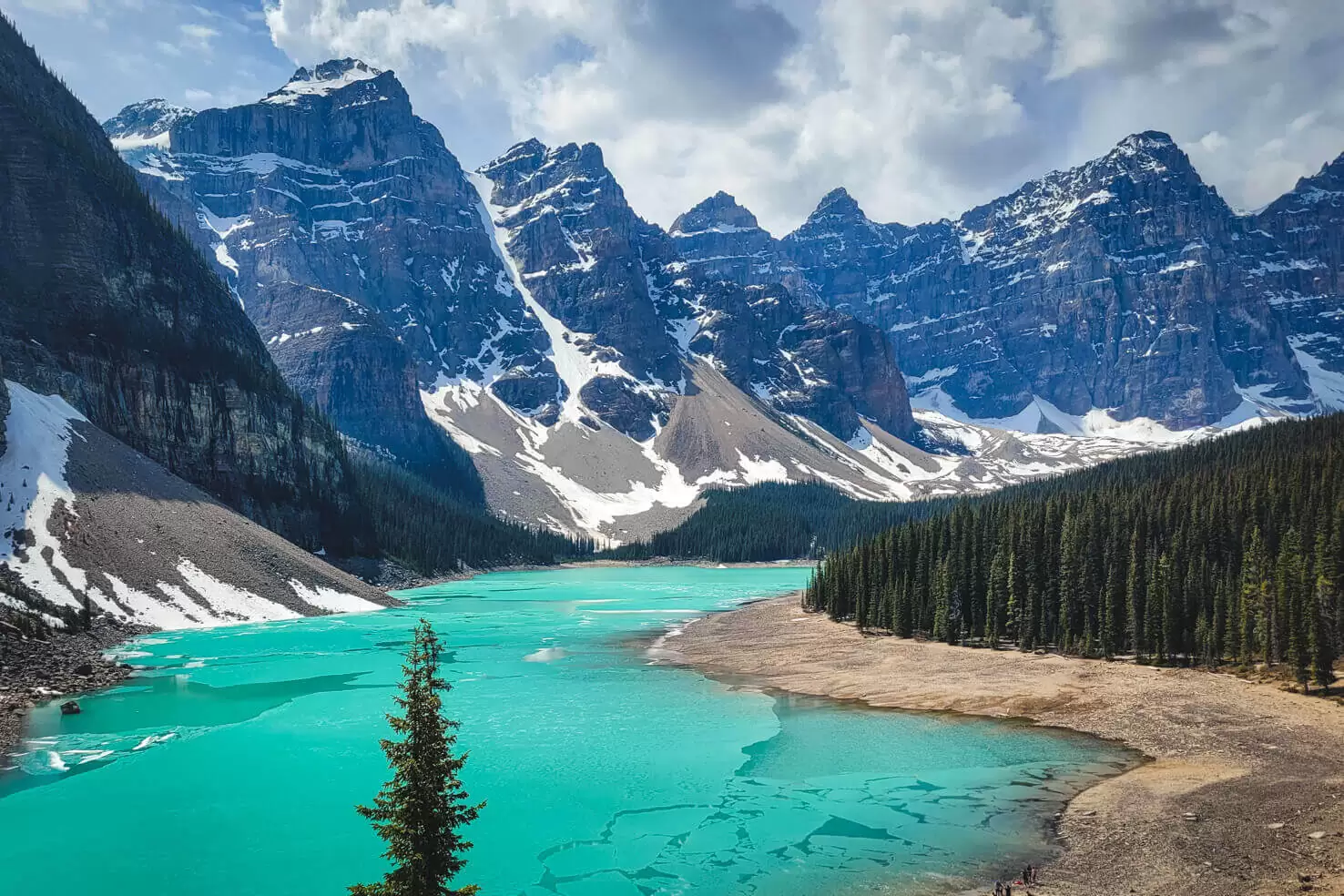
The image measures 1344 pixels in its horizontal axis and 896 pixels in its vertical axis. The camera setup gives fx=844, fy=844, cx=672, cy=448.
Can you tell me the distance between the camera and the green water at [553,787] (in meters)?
22.2

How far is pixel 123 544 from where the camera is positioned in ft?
252

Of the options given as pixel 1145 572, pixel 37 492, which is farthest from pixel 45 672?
pixel 1145 572

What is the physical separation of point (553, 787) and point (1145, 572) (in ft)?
156

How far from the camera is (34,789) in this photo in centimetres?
2859

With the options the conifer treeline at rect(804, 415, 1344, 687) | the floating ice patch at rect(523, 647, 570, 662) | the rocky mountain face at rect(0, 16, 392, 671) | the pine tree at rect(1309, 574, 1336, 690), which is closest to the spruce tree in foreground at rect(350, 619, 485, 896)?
the rocky mountain face at rect(0, 16, 392, 671)

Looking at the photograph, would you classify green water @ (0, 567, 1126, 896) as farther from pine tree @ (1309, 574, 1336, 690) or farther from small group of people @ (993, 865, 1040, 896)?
pine tree @ (1309, 574, 1336, 690)

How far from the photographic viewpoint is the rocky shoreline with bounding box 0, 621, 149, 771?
38781 mm

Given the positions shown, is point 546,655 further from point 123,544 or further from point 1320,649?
point 1320,649

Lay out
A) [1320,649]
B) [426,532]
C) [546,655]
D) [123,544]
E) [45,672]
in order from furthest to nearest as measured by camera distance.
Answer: [426,532]
[123,544]
[546,655]
[45,672]
[1320,649]

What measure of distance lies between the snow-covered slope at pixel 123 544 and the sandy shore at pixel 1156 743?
4562cm

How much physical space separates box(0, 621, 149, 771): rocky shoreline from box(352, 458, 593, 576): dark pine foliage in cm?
8095

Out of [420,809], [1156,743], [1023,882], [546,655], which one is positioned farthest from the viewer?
[546,655]

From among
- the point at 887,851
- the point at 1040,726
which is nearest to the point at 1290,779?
the point at 1040,726

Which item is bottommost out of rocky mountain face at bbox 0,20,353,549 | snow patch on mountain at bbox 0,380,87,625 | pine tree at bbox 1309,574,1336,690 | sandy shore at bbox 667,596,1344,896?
sandy shore at bbox 667,596,1344,896
